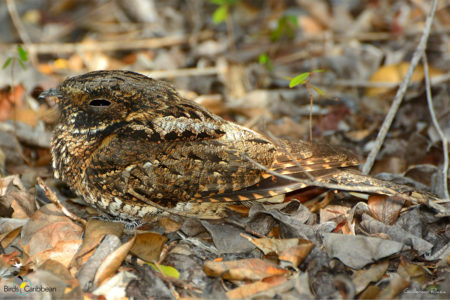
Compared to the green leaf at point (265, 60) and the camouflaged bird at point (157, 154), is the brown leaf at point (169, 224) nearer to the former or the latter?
the camouflaged bird at point (157, 154)

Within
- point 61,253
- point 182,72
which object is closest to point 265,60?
point 182,72

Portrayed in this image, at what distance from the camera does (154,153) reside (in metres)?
3.09

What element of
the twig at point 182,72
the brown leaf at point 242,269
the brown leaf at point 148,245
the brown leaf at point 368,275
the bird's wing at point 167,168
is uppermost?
the twig at point 182,72

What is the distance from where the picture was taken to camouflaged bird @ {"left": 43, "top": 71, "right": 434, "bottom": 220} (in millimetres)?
3068

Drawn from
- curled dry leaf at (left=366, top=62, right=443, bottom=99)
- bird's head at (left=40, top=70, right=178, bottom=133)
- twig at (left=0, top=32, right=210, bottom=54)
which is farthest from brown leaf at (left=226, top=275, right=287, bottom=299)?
twig at (left=0, top=32, right=210, bottom=54)

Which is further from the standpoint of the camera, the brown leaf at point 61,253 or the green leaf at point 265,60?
the green leaf at point 265,60

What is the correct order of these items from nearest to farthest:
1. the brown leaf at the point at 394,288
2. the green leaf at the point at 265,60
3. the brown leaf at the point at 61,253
→ 1. the brown leaf at the point at 394,288
2. the brown leaf at the point at 61,253
3. the green leaf at the point at 265,60

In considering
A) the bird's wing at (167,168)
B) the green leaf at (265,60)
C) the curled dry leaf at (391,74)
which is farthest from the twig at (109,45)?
the bird's wing at (167,168)

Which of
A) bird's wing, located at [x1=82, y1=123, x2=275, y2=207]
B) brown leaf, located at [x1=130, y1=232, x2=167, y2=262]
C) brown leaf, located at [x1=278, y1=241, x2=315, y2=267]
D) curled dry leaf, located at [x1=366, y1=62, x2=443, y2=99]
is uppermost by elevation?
curled dry leaf, located at [x1=366, y1=62, x2=443, y2=99]

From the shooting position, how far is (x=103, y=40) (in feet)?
20.9

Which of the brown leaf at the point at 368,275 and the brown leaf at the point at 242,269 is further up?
the brown leaf at the point at 242,269

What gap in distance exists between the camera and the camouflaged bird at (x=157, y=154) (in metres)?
3.07

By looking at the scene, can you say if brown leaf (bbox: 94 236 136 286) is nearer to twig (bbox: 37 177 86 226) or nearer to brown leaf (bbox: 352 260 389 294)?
twig (bbox: 37 177 86 226)

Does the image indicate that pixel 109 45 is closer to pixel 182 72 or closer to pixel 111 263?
pixel 182 72
